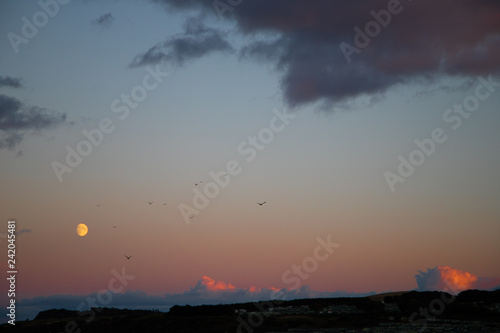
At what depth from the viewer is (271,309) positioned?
5025 inches


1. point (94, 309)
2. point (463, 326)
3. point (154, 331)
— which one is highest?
point (94, 309)

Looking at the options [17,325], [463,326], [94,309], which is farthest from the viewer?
[94,309]

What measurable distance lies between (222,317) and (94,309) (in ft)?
220

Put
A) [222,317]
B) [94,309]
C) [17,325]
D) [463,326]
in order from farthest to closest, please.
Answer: [94,309] < [17,325] < [222,317] < [463,326]

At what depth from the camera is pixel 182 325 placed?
11038 centimetres

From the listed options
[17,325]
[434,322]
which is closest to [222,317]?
[434,322]

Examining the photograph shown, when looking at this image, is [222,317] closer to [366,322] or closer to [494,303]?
[366,322]

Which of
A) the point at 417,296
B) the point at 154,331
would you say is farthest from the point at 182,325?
the point at 417,296

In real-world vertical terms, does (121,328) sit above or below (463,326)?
above

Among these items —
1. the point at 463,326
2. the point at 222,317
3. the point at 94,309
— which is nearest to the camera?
the point at 463,326

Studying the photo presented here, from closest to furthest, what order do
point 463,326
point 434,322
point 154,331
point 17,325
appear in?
point 463,326
point 434,322
point 154,331
point 17,325

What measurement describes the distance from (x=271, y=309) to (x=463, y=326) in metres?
49.7

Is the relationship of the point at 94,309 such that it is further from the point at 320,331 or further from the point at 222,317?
the point at 320,331

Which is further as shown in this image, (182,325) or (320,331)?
(182,325)
